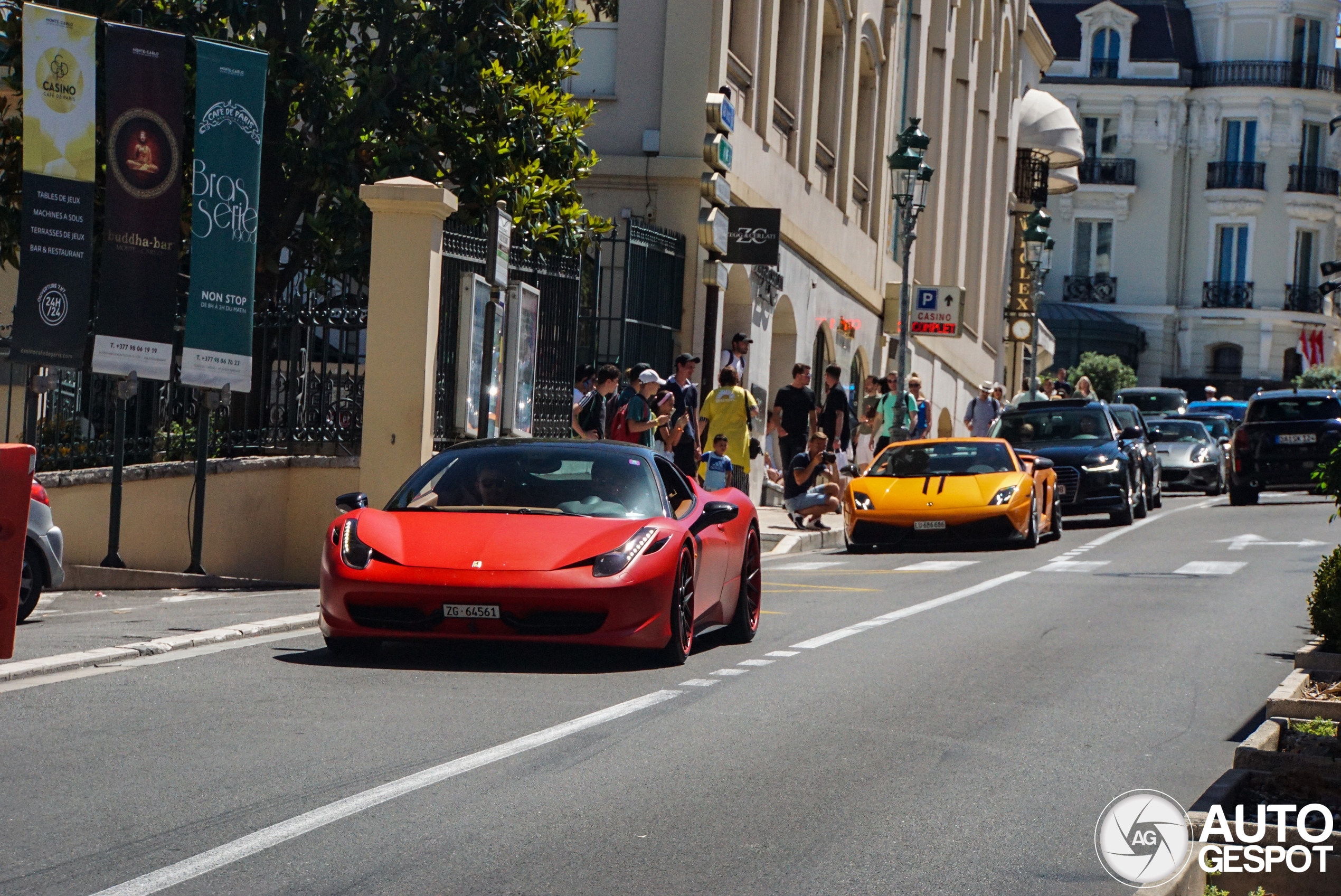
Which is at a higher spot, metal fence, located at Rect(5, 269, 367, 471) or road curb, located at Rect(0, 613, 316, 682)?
metal fence, located at Rect(5, 269, 367, 471)

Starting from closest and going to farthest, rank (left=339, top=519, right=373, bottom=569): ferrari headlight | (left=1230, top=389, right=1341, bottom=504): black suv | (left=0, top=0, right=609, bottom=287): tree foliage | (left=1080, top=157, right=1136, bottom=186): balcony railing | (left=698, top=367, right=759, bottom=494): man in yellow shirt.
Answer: (left=339, top=519, right=373, bottom=569): ferrari headlight, (left=0, top=0, right=609, bottom=287): tree foliage, (left=698, top=367, right=759, bottom=494): man in yellow shirt, (left=1230, top=389, right=1341, bottom=504): black suv, (left=1080, top=157, right=1136, bottom=186): balcony railing

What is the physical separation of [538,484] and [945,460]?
1209 centimetres

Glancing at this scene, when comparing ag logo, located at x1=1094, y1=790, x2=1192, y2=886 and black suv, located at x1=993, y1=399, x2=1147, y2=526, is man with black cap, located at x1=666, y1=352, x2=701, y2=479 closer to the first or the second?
black suv, located at x1=993, y1=399, x2=1147, y2=526

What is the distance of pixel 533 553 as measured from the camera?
10.0 meters

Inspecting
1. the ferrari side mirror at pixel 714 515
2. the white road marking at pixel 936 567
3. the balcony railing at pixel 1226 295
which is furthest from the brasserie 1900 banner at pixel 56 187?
the balcony railing at pixel 1226 295

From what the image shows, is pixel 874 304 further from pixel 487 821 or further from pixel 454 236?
pixel 487 821

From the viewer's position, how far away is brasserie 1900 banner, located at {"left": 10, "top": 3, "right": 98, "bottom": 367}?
1440 cm

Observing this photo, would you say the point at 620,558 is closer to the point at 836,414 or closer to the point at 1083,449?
the point at 836,414

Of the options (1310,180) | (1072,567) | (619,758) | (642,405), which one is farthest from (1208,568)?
(1310,180)

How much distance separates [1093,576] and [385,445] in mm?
6629

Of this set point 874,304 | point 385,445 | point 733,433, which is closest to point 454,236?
point 385,445

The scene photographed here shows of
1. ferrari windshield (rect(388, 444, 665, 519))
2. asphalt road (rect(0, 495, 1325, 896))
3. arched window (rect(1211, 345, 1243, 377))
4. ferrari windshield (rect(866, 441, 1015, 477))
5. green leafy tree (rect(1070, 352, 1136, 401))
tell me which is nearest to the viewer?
asphalt road (rect(0, 495, 1325, 896))

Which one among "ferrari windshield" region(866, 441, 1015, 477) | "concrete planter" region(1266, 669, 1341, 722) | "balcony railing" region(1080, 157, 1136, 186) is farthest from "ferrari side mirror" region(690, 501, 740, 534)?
"balcony railing" region(1080, 157, 1136, 186)

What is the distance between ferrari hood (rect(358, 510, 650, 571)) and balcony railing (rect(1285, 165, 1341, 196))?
69.0m
